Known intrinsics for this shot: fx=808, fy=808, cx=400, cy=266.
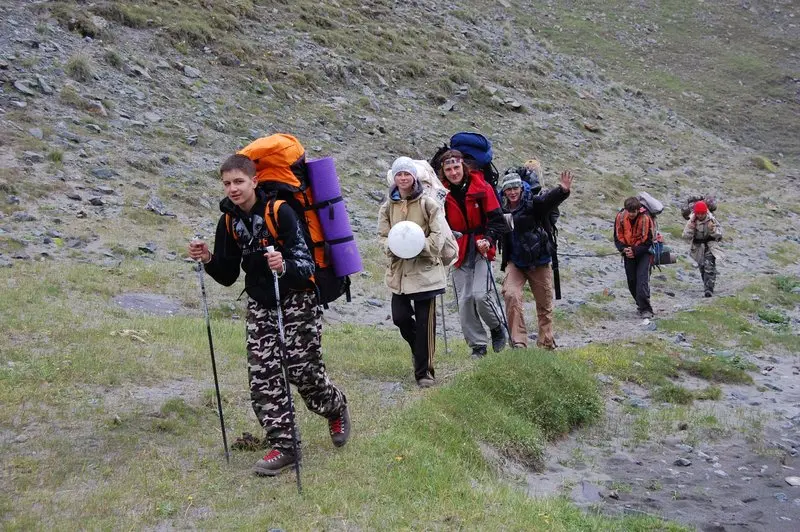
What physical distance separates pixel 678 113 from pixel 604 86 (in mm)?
4644

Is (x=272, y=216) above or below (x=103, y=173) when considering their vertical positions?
above

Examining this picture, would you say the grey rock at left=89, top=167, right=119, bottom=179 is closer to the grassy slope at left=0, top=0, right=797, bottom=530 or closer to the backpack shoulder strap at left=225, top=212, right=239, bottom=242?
the grassy slope at left=0, top=0, right=797, bottom=530

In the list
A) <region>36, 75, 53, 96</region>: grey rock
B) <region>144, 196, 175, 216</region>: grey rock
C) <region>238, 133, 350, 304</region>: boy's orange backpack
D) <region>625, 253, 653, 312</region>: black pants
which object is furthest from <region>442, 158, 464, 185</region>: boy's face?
<region>36, 75, 53, 96</region>: grey rock

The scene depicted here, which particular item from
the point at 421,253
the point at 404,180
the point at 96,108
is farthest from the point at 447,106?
the point at 421,253

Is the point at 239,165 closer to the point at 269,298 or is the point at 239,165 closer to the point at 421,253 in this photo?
the point at 269,298

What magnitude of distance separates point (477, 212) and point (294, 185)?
3869mm

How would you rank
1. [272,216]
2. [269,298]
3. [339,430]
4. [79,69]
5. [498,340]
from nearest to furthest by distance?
[272,216], [269,298], [339,430], [498,340], [79,69]

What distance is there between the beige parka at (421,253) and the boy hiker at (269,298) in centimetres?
236

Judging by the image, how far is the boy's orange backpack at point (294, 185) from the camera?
252 inches

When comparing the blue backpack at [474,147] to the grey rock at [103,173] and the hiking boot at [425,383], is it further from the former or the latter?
the grey rock at [103,173]

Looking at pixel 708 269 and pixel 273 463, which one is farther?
pixel 708 269

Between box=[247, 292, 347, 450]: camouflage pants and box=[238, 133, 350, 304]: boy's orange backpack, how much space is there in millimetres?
278

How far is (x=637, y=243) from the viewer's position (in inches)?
626

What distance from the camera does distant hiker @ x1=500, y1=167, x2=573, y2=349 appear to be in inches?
423
